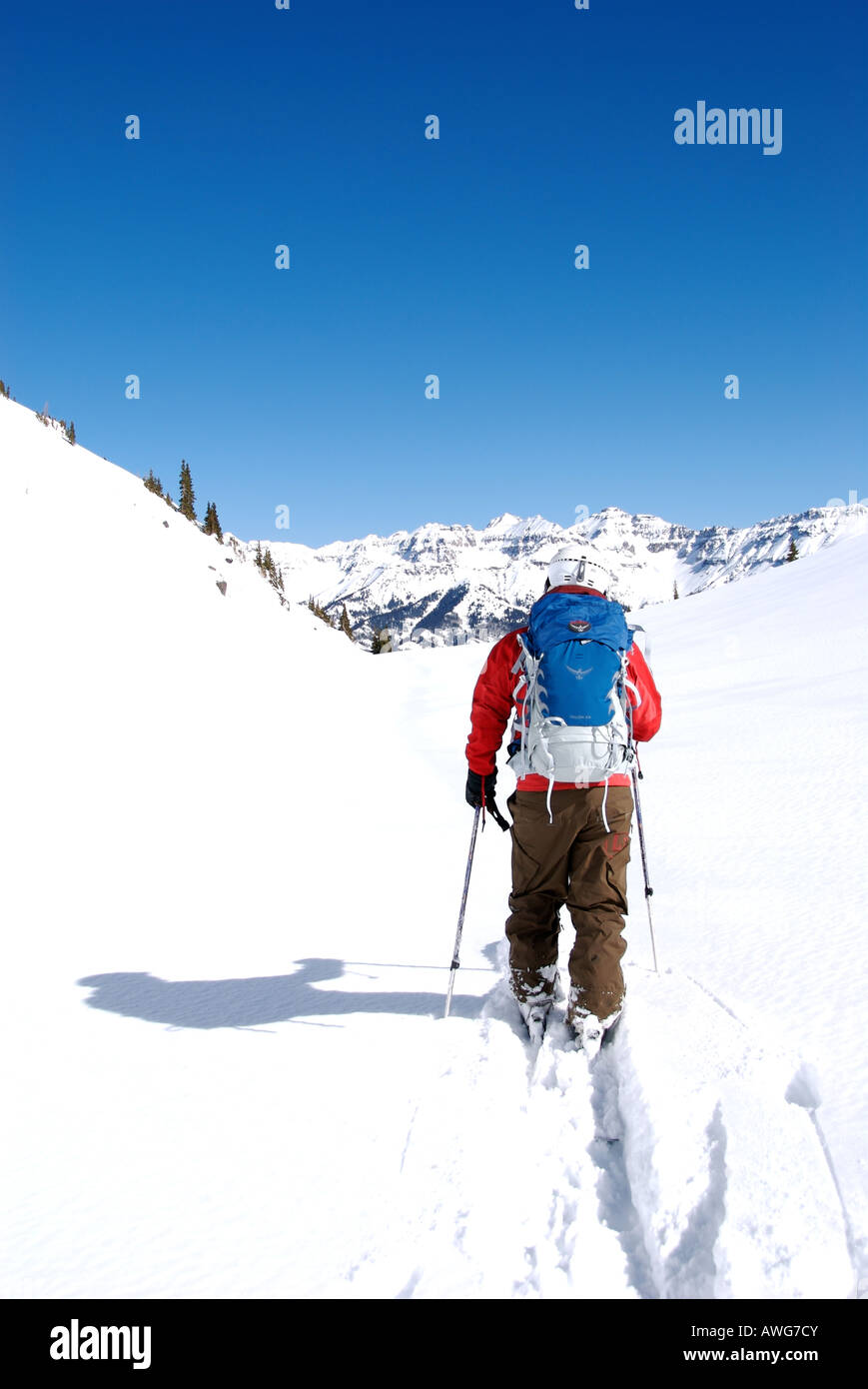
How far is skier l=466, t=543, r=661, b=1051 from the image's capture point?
354cm

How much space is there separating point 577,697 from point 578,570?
2.79ft

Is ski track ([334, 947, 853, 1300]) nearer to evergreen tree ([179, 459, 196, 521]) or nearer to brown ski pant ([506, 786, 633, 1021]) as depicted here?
brown ski pant ([506, 786, 633, 1021])

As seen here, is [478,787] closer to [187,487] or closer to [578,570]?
[578,570]

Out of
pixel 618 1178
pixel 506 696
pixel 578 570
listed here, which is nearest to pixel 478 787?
pixel 506 696

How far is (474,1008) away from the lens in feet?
13.6

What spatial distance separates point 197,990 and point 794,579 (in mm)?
34015

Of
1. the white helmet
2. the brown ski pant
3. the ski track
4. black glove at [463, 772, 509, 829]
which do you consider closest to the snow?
the ski track

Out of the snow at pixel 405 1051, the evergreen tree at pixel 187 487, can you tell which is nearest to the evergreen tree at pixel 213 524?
the evergreen tree at pixel 187 487

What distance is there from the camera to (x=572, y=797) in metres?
3.59

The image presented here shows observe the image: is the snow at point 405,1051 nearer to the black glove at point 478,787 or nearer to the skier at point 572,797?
the skier at point 572,797

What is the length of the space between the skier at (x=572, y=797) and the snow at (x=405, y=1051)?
303mm

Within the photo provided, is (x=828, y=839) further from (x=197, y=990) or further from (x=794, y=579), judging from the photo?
(x=794, y=579)

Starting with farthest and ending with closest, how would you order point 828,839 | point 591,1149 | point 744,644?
point 744,644
point 828,839
point 591,1149
